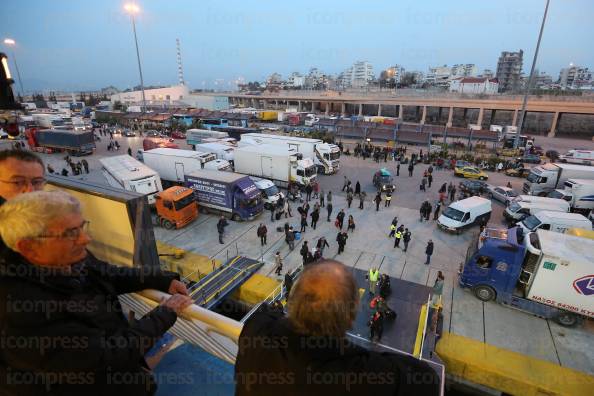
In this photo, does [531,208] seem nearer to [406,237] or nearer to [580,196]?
[580,196]

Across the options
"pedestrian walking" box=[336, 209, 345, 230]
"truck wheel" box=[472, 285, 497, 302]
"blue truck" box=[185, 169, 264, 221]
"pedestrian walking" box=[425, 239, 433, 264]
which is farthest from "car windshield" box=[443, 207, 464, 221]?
"blue truck" box=[185, 169, 264, 221]

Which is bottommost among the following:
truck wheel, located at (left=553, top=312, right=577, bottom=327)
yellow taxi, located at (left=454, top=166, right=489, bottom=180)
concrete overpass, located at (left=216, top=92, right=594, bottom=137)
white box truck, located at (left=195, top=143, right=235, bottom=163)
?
truck wheel, located at (left=553, top=312, right=577, bottom=327)

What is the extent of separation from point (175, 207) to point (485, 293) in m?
14.7

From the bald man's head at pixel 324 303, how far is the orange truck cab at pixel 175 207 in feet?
53.3

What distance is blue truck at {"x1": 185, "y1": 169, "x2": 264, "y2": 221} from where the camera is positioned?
17489 millimetres

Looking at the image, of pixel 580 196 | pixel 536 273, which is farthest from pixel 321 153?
pixel 536 273

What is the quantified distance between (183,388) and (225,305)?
Result: 9272 mm

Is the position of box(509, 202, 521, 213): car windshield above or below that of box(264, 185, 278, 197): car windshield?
below

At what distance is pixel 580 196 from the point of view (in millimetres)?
19547

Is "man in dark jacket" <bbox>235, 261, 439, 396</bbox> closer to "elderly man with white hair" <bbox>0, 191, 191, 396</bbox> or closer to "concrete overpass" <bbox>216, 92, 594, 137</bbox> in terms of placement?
"elderly man with white hair" <bbox>0, 191, 191, 396</bbox>

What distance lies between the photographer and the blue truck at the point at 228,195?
17.5 metres

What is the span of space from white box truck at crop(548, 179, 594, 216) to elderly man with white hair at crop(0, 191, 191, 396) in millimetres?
25548

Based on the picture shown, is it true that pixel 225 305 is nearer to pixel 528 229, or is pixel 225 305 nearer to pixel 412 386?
pixel 412 386

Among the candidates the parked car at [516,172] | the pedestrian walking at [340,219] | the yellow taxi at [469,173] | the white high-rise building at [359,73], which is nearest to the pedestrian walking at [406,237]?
the pedestrian walking at [340,219]
